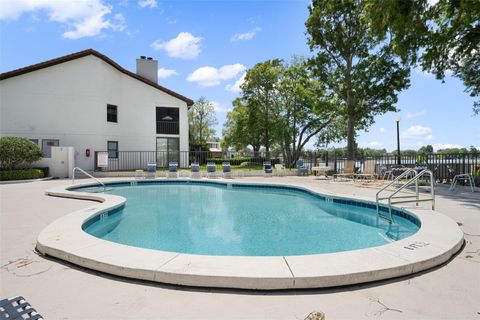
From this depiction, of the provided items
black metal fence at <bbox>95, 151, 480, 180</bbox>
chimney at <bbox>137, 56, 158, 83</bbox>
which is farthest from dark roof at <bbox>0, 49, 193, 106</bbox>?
black metal fence at <bbox>95, 151, 480, 180</bbox>

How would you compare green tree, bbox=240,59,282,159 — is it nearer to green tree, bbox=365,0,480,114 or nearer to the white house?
the white house

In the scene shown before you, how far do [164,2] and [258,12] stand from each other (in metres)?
4.88

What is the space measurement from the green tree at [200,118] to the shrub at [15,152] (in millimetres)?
30466

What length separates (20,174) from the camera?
14.8 m

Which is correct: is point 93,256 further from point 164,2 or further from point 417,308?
point 164,2

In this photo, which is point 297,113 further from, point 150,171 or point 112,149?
point 112,149

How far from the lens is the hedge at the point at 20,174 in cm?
1448

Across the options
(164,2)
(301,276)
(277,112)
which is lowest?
(301,276)

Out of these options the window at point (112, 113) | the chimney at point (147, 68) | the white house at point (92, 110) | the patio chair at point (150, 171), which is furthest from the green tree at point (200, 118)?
the patio chair at point (150, 171)

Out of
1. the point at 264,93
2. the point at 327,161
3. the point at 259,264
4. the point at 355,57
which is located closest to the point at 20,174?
the point at 259,264

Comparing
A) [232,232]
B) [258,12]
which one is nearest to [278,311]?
[232,232]

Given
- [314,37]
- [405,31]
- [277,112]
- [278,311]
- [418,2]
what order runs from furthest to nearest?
[277,112] → [314,37] → [405,31] → [418,2] → [278,311]

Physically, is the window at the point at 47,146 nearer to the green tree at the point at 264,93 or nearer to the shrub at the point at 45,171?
the shrub at the point at 45,171

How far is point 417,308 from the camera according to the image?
250cm
